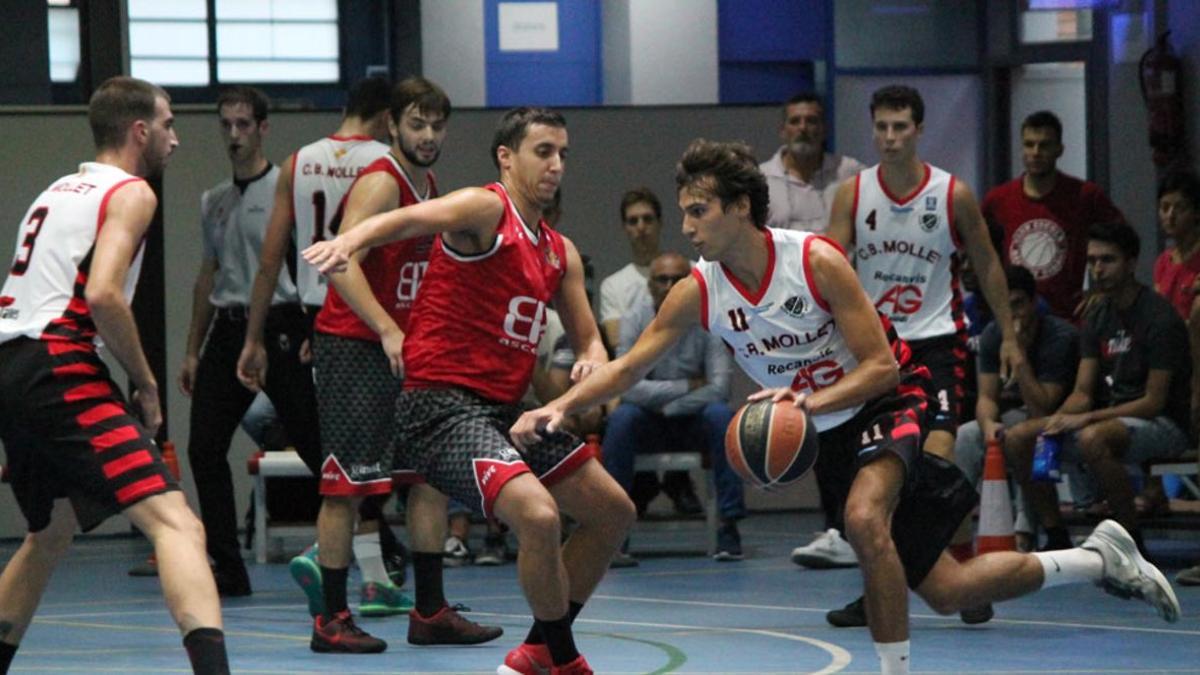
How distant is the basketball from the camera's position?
564cm

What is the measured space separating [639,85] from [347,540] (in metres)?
7.56

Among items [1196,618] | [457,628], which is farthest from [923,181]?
[457,628]

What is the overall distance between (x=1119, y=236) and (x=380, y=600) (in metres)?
3.83

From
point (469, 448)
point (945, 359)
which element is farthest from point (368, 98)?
point (469, 448)

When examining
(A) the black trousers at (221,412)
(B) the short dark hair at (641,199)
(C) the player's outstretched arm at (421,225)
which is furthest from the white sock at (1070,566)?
(B) the short dark hair at (641,199)

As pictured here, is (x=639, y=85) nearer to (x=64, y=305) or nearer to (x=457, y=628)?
(x=457, y=628)

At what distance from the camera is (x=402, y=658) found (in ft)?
23.4

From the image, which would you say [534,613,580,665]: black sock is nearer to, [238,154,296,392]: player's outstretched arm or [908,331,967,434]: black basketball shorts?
[908,331,967,434]: black basketball shorts

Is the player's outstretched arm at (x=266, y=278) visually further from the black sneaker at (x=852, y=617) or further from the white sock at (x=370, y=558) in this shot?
the black sneaker at (x=852, y=617)

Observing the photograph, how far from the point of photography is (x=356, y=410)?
24.6 feet

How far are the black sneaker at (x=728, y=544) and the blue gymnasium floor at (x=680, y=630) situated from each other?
0.10 metres

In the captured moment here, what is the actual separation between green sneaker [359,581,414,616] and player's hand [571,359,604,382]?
2357mm

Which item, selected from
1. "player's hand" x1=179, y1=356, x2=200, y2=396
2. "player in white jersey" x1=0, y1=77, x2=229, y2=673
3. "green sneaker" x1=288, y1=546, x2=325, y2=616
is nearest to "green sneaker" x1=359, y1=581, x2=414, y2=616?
"green sneaker" x1=288, y1=546, x2=325, y2=616

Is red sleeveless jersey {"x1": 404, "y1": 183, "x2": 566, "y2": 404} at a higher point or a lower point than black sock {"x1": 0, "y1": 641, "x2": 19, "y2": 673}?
higher
